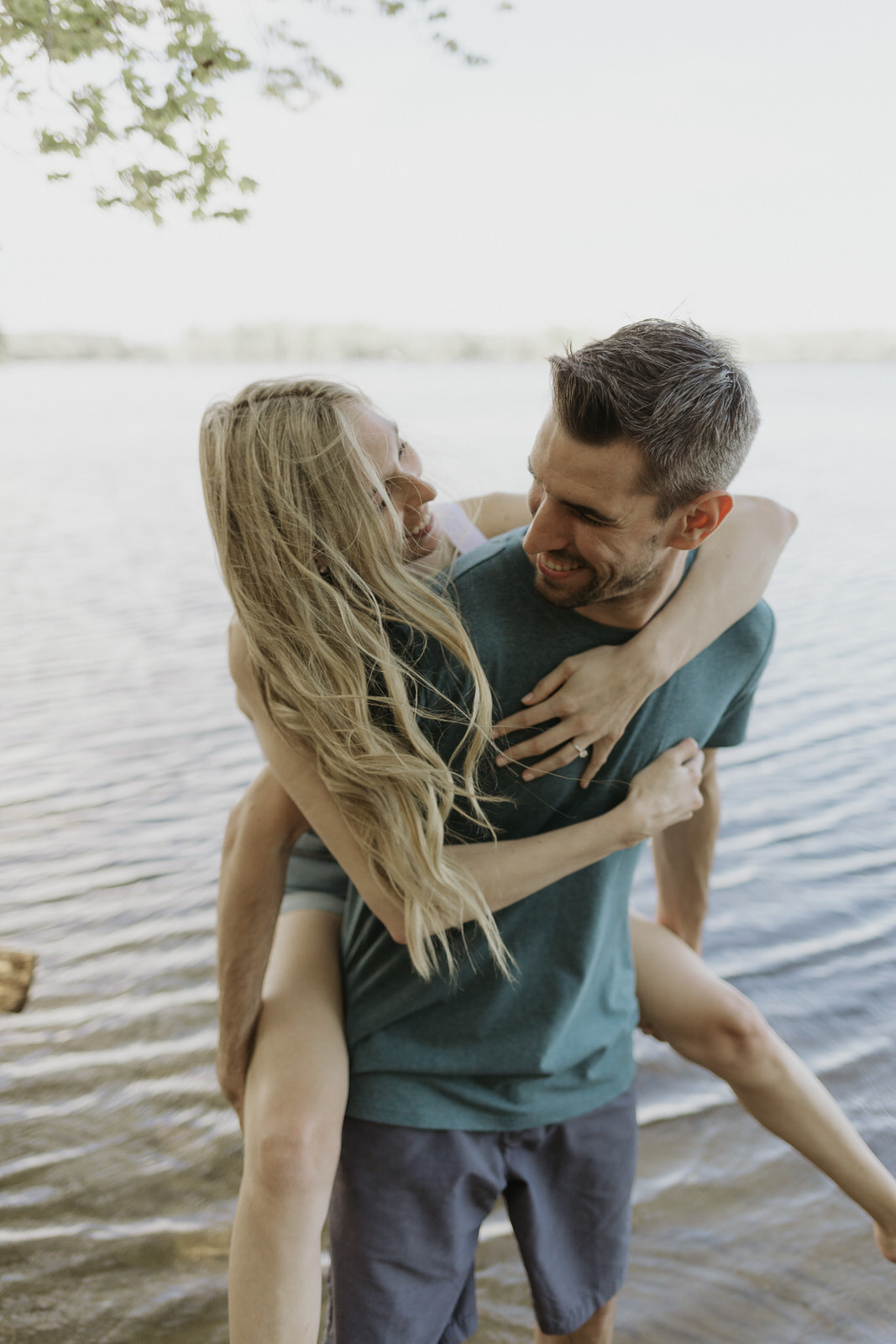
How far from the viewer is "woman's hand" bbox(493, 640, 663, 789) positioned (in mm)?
1519

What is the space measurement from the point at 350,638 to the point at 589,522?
422mm

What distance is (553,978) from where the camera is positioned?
5.36 ft

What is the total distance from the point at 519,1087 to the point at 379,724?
26.8 inches

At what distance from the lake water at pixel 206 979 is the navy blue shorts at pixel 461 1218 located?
0.53 meters

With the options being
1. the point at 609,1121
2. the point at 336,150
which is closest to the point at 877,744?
the point at 609,1121

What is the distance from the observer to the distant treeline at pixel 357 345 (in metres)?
35.8

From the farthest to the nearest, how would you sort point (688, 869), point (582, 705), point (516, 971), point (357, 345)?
1. point (357, 345)
2. point (688, 869)
3. point (516, 971)
4. point (582, 705)

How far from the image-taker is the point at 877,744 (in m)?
4.89

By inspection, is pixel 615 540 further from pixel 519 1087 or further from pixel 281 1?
pixel 281 1

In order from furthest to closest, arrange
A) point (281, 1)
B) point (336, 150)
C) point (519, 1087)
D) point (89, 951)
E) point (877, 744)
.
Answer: point (336, 150) → point (877, 744) → point (89, 951) → point (281, 1) → point (519, 1087)

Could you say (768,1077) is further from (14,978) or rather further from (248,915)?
(14,978)

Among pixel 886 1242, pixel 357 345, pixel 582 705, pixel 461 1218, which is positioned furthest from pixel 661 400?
pixel 357 345

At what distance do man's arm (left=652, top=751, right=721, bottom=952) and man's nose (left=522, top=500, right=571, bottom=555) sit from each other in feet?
3.18

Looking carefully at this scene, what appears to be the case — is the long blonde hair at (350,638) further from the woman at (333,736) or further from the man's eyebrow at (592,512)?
the man's eyebrow at (592,512)
